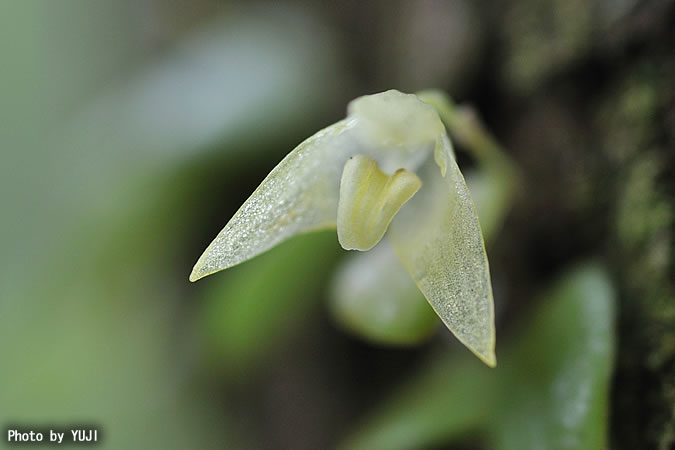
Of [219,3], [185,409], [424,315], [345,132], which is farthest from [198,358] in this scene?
[219,3]

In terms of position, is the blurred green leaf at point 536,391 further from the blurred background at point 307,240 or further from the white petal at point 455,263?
the white petal at point 455,263

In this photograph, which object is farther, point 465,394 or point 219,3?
point 219,3

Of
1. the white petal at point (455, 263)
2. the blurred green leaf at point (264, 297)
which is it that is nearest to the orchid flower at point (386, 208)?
the white petal at point (455, 263)

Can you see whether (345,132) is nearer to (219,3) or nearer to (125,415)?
(125,415)

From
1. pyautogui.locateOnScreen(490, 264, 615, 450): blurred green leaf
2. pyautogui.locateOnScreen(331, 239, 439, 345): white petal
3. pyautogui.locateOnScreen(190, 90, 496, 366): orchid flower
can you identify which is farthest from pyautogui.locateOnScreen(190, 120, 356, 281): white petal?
pyautogui.locateOnScreen(490, 264, 615, 450): blurred green leaf

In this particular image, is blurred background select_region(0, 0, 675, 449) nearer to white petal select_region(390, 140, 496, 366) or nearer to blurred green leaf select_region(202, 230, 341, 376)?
blurred green leaf select_region(202, 230, 341, 376)

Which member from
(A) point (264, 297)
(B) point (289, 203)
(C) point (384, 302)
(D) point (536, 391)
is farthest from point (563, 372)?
(A) point (264, 297)
